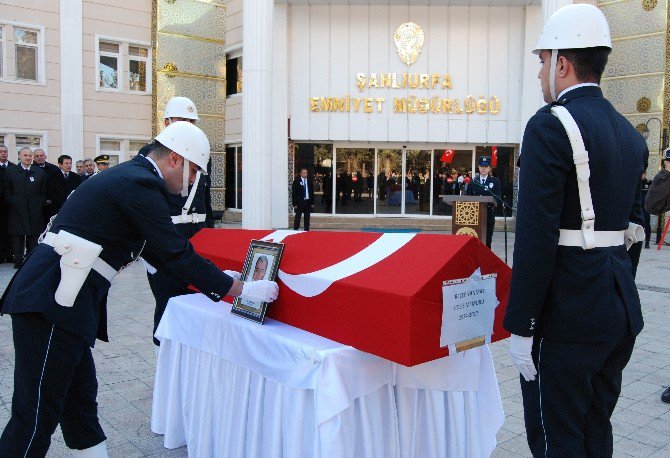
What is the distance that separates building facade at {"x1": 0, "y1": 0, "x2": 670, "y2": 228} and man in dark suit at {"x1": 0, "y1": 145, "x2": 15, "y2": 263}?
620 centimetres

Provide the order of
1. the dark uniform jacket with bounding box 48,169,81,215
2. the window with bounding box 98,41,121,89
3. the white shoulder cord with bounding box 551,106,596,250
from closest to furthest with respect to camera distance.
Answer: the white shoulder cord with bounding box 551,106,596,250 → the dark uniform jacket with bounding box 48,169,81,215 → the window with bounding box 98,41,121,89

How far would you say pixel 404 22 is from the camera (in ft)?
55.6

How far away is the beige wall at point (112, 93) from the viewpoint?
16469 mm

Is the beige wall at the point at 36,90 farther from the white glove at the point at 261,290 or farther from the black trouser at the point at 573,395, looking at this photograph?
the black trouser at the point at 573,395

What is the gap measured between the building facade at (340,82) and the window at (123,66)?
0.04 m

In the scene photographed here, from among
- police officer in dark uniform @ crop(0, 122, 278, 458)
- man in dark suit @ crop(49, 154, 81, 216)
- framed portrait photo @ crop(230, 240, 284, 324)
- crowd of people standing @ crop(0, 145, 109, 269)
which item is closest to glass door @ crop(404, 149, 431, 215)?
man in dark suit @ crop(49, 154, 81, 216)

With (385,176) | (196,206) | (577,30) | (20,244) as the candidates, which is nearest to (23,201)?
(20,244)

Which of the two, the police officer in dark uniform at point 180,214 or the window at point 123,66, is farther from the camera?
the window at point 123,66

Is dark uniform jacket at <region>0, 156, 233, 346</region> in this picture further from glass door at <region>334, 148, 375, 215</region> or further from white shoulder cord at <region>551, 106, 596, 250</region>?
glass door at <region>334, 148, 375, 215</region>

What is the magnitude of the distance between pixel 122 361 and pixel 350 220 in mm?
13154

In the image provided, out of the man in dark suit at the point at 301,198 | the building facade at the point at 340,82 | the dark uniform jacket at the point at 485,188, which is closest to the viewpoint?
the dark uniform jacket at the point at 485,188

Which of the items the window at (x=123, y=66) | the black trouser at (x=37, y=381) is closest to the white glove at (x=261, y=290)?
the black trouser at (x=37, y=381)

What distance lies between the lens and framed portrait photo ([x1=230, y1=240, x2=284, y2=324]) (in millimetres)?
2561

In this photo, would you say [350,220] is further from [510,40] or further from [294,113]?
[510,40]
